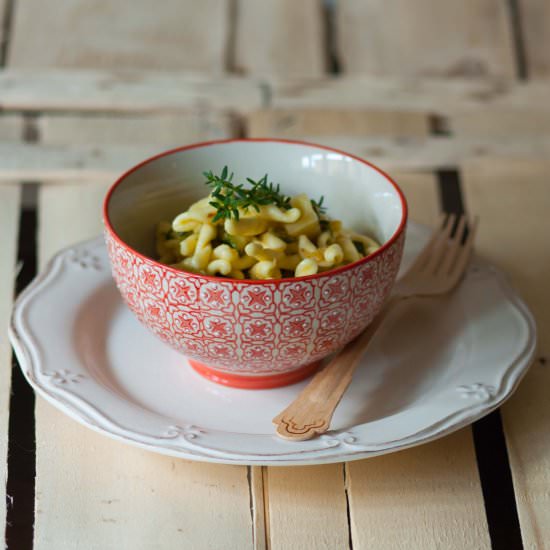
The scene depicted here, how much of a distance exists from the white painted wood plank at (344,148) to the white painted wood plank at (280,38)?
10.8 inches

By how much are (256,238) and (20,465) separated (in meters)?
0.27

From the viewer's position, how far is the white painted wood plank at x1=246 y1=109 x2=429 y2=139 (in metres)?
1.28

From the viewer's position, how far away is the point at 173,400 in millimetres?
762

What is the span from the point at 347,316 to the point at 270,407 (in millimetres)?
101

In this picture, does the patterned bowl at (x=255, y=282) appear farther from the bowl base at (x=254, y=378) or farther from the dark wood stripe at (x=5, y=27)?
the dark wood stripe at (x=5, y=27)

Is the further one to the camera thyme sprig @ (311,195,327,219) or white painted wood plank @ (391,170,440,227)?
white painted wood plank @ (391,170,440,227)

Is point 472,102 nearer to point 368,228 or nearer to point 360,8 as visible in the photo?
point 360,8

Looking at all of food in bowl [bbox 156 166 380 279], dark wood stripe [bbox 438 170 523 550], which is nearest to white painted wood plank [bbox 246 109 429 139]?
food in bowl [bbox 156 166 380 279]

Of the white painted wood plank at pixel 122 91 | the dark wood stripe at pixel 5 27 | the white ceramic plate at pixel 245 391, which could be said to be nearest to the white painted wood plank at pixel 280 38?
the white painted wood plank at pixel 122 91

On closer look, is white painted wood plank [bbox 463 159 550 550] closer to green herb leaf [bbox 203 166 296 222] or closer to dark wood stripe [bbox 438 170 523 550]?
dark wood stripe [bbox 438 170 523 550]

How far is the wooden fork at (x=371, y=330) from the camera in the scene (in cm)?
68

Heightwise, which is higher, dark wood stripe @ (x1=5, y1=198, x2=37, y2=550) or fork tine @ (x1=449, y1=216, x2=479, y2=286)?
fork tine @ (x1=449, y1=216, x2=479, y2=286)

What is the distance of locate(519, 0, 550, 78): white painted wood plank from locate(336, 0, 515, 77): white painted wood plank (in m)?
0.03

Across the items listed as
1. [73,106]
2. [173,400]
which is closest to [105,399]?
[173,400]
